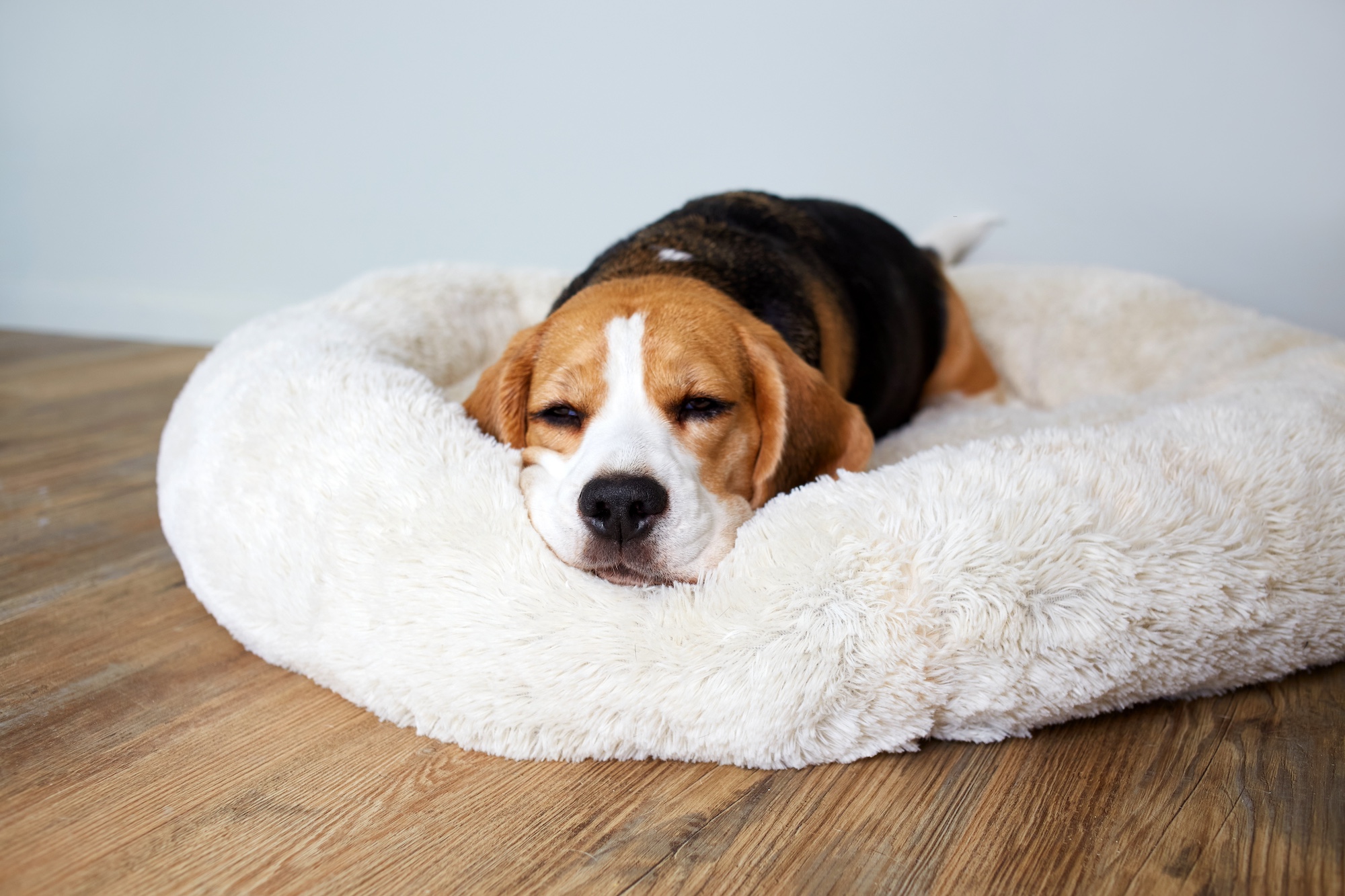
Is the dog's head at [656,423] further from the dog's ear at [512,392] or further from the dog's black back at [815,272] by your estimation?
the dog's black back at [815,272]

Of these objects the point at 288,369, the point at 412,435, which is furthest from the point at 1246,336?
the point at 288,369

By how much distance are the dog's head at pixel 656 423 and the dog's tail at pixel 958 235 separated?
209cm

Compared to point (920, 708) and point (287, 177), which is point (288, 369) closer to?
point (920, 708)

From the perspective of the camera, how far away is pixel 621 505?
1851 mm

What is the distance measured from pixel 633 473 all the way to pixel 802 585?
15.0 inches

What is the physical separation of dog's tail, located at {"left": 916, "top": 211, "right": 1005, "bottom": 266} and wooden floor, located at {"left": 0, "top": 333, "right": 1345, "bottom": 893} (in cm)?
254

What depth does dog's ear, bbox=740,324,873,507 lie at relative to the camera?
7.18ft

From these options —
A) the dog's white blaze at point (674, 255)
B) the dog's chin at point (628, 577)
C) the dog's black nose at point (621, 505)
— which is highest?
the dog's white blaze at point (674, 255)

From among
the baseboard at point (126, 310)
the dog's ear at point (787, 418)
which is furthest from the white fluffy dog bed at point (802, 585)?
the baseboard at point (126, 310)

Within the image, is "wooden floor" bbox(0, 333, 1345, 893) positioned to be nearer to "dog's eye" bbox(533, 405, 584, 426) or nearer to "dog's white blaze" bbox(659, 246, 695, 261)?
"dog's eye" bbox(533, 405, 584, 426)

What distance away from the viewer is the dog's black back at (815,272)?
2.61 meters

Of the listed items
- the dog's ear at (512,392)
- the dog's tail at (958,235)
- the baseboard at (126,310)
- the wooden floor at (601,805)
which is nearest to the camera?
the wooden floor at (601,805)

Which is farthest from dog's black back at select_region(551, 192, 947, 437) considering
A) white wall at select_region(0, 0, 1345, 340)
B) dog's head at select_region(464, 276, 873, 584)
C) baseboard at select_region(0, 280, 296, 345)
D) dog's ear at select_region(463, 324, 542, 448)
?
baseboard at select_region(0, 280, 296, 345)

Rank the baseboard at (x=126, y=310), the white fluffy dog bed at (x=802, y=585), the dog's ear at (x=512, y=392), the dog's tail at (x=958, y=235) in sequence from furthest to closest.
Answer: the baseboard at (x=126, y=310) < the dog's tail at (x=958, y=235) < the dog's ear at (x=512, y=392) < the white fluffy dog bed at (x=802, y=585)
